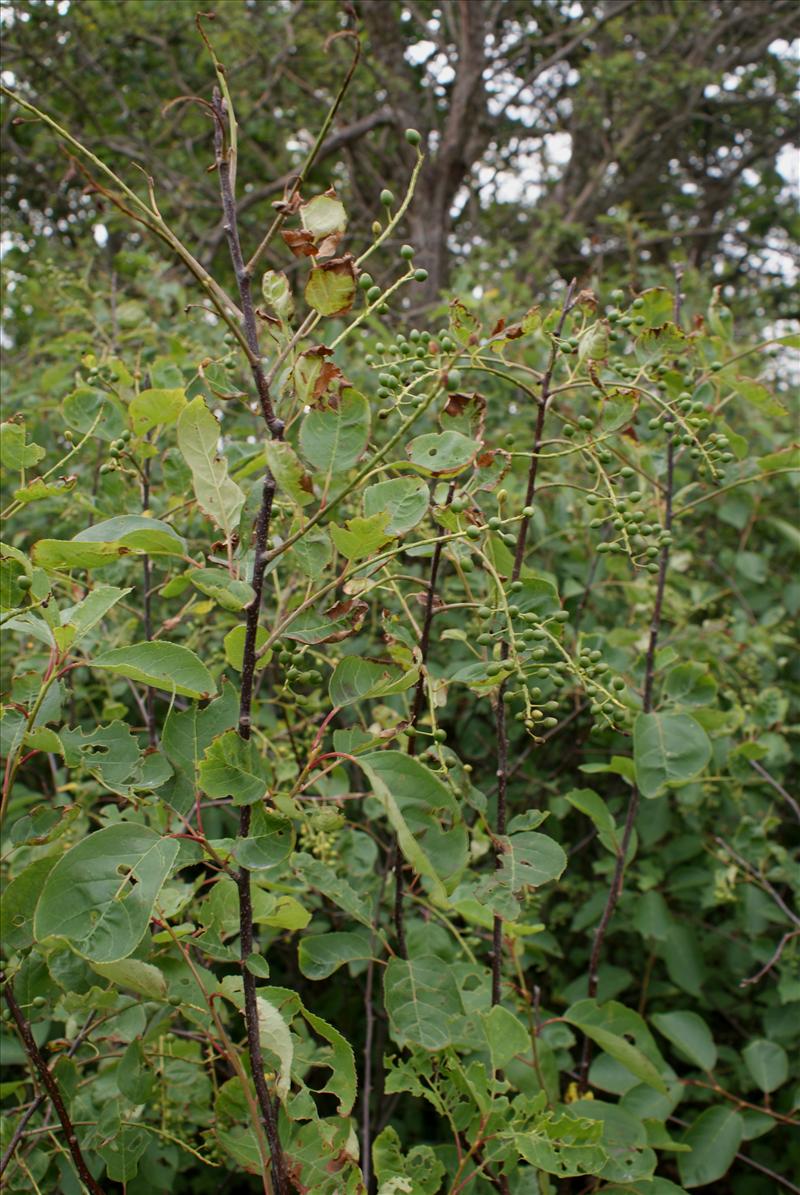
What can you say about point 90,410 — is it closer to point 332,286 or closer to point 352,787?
point 332,286

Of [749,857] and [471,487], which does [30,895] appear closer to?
[471,487]

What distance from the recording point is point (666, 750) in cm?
143

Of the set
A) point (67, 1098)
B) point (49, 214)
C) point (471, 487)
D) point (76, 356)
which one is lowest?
point (67, 1098)

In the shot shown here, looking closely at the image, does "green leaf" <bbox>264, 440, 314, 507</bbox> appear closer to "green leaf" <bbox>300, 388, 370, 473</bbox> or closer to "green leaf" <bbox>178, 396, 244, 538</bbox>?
"green leaf" <bbox>300, 388, 370, 473</bbox>

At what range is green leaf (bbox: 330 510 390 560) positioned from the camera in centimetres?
91

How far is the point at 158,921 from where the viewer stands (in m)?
1.06

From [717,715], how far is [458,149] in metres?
4.35

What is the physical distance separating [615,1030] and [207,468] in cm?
103

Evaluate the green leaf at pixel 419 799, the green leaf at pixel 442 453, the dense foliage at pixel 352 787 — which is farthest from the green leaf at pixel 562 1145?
the green leaf at pixel 442 453

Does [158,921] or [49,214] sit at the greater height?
[49,214]

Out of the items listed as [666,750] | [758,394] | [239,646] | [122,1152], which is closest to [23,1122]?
[122,1152]

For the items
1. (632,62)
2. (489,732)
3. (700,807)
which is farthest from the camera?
(632,62)

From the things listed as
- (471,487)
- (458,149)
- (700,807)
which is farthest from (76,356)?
(458,149)

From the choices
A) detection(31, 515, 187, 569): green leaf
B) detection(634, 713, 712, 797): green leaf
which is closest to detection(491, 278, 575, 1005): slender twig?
detection(634, 713, 712, 797): green leaf
